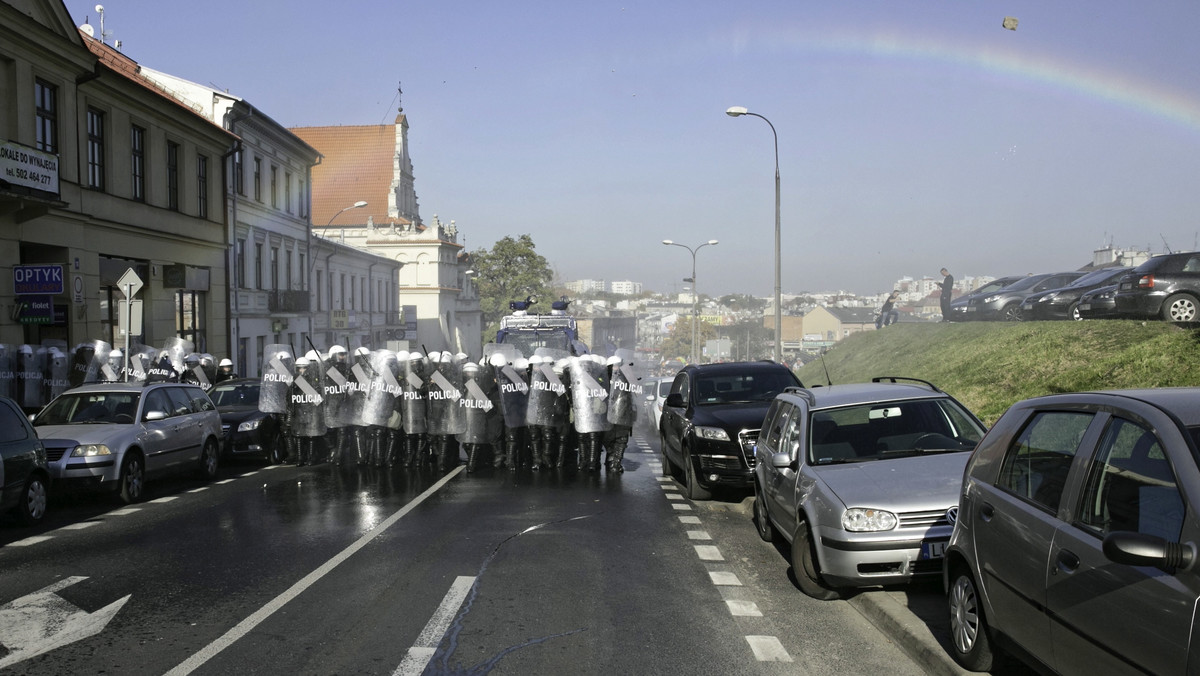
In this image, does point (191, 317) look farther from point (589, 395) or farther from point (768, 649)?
point (768, 649)

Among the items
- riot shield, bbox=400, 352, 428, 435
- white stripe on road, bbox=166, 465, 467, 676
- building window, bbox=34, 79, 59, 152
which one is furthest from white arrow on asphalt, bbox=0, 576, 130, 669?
building window, bbox=34, 79, 59, 152

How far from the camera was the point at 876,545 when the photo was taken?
664 centimetres

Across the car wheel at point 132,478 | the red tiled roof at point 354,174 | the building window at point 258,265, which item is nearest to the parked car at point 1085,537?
the car wheel at point 132,478

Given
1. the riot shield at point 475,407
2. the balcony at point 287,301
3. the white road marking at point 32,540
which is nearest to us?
the white road marking at point 32,540

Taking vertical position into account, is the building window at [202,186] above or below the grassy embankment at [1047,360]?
above

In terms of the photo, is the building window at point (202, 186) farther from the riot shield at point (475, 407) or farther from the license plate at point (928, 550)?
the license plate at point (928, 550)

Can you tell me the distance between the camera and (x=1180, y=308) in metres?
17.2

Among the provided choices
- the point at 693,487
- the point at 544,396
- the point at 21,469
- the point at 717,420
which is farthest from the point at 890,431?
the point at 21,469

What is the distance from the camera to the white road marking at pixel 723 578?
314 inches

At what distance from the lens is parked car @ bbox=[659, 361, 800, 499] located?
1200cm

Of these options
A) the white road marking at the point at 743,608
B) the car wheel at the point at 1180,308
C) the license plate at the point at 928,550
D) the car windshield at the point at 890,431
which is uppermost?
the car wheel at the point at 1180,308

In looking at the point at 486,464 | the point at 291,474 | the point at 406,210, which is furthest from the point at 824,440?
the point at 406,210

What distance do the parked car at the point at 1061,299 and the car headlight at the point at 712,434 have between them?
46.7 feet

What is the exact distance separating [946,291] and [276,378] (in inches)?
884
